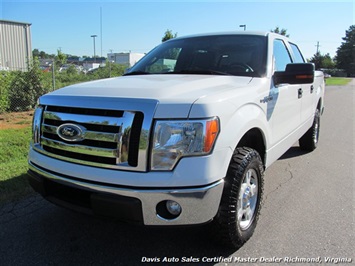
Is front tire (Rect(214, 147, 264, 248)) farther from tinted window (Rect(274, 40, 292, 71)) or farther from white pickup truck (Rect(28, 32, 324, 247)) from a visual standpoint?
tinted window (Rect(274, 40, 292, 71))

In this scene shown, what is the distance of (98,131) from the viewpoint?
2.39 metres

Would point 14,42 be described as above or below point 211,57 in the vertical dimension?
above

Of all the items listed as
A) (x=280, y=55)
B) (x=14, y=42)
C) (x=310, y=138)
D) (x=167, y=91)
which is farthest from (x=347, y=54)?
(x=167, y=91)

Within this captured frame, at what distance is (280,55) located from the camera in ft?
13.3

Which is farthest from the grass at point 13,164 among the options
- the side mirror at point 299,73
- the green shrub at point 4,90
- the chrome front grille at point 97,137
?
the side mirror at point 299,73

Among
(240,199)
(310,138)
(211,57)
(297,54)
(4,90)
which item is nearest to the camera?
(240,199)

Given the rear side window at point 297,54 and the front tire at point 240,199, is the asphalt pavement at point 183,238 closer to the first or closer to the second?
the front tire at point 240,199

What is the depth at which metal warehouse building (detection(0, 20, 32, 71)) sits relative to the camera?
22422mm

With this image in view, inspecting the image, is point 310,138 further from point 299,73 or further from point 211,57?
point 211,57

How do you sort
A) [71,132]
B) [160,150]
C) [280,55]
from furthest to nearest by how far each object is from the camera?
[280,55], [71,132], [160,150]

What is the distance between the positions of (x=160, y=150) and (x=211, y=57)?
1.87m

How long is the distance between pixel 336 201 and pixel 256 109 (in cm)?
177

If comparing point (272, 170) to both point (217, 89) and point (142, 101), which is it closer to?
point (217, 89)

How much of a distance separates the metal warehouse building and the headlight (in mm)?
22679
